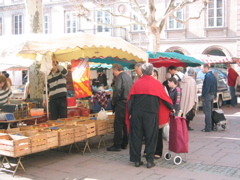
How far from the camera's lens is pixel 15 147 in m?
5.22

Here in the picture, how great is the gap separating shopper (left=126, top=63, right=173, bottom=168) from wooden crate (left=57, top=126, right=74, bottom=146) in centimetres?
127

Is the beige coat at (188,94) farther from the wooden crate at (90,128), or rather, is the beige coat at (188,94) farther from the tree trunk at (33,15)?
the tree trunk at (33,15)

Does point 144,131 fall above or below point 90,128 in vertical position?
above

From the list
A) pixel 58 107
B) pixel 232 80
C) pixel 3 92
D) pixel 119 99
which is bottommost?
pixel 58 107

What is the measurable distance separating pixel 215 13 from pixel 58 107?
18952 mm

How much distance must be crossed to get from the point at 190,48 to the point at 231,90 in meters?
9.69

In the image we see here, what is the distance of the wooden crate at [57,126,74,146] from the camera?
6.09m

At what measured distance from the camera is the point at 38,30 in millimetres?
8836

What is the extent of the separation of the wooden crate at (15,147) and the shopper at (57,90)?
2.29 m

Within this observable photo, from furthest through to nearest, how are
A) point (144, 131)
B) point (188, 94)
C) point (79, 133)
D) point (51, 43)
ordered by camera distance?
point (188, 94) → point (79, 133) → point (51, 43) → point (144, 131)

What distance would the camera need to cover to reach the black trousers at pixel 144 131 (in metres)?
5.59

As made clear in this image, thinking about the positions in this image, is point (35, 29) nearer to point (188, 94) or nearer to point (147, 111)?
point (188, 94)

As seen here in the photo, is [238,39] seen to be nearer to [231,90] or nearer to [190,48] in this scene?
[190,48]

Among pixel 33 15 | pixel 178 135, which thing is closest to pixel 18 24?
pixel 33 15
